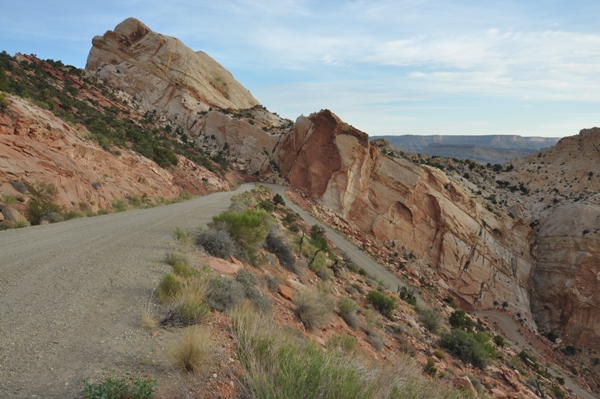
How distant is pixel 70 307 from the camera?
4.90 metres

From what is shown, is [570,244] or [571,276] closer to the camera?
[571,276]

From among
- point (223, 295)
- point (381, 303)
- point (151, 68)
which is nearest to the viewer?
point (223, 295)

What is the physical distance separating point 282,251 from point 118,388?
947 cm

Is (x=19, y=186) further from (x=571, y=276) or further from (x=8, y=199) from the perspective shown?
(x=571, y=276)

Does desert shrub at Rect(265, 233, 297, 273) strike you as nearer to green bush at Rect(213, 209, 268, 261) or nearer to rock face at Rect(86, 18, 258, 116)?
green bush at Rect(213, 209, 268, 261)

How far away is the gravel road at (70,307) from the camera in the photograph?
3.44 meters

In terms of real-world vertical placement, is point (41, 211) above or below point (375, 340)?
above

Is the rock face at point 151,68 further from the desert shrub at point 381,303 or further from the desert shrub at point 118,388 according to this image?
the desert shrub at point 118,388

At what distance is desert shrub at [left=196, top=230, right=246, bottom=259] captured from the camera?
29.9 ft

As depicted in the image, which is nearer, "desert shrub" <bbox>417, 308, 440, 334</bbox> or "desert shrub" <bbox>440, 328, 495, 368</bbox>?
"desert shrub" <bbox>440, 328, 495, 368</bbox>

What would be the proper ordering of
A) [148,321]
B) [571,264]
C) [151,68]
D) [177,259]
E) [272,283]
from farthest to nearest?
[151,68] < [571,264] < [272,283] < [177,259] < [148,321]

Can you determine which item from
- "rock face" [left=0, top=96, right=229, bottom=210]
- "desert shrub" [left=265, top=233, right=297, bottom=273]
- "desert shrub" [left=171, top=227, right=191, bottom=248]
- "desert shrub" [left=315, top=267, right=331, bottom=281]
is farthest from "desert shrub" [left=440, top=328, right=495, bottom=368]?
"rock face" [left=0, top=96, right=229, bottom=210]

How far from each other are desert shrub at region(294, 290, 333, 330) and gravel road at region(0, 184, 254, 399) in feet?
9.72

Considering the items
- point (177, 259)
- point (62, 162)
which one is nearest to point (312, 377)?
point (177, 259)
